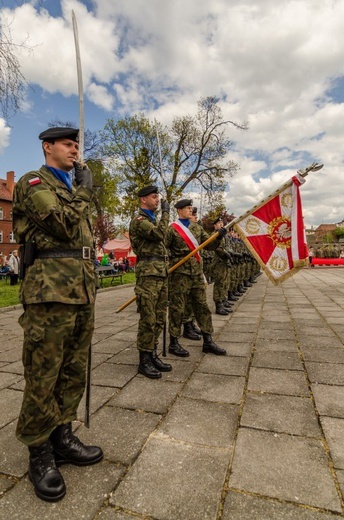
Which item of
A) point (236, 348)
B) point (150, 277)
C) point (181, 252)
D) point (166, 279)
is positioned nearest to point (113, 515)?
point (150, 277)

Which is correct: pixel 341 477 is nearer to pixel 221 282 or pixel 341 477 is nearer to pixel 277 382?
pixel 277 382

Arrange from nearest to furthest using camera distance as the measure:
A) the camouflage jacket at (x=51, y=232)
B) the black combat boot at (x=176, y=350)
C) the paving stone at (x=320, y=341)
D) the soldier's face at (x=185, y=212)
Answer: the camouflage jacket at (x=51, y=232)
the black combat boot at (x=176, y=350)
the paving stone at (x=320, y=341)
the soldier's face at (x=185, y=212)

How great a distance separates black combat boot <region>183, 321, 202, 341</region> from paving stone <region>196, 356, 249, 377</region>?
941 millimetres

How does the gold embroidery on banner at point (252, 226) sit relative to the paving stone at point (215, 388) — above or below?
above

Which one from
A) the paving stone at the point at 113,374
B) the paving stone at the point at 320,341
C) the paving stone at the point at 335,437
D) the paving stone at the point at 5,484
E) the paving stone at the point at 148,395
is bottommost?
the paving stone at the point at 320,341

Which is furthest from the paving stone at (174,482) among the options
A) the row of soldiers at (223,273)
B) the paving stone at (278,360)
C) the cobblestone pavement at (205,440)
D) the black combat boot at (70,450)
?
the row of soldiers at (223,273)

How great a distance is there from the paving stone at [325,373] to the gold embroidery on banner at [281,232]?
146 cm

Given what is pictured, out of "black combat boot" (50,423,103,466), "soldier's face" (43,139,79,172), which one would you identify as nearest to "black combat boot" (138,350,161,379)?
"black combat boot" (50,423,103,466)

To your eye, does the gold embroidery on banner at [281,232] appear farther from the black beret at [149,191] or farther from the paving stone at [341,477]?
the paving stone at [341,477]

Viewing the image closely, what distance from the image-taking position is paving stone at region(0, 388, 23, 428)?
249 cm

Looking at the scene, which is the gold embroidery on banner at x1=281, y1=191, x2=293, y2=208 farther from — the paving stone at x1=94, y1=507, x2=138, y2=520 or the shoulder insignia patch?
the paving stone at x1=94, y1=507, x2=138, y2=520

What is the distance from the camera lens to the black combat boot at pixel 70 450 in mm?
1917

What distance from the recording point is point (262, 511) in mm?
1544

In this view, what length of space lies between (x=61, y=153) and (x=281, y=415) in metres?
2.43
